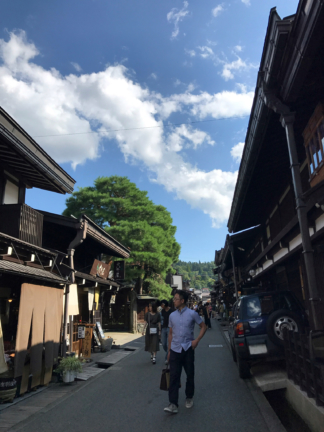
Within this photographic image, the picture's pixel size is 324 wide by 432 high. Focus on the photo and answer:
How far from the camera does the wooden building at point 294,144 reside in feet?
14.8

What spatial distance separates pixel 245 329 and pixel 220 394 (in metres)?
1.47

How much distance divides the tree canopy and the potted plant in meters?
14.4

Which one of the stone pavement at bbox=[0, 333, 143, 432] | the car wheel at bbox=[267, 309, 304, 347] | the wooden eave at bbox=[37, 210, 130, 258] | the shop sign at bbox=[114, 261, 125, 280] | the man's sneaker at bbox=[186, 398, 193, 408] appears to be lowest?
the stone pavement at bbox=[0, 333, 143, 432]

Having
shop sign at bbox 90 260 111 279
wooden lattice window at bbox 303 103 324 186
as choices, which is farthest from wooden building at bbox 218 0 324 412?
shop sign at bbox 90 260 111 279

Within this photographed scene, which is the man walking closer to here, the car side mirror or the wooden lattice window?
the car side mirror

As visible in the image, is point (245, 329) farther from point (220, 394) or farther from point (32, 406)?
point (32, 406)

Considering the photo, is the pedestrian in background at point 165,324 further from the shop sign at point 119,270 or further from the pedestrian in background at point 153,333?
the shop sign at point 119,270

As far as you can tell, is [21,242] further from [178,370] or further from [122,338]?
[122,338]

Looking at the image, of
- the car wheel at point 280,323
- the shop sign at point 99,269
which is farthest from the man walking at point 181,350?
the shop sign at point 99,269

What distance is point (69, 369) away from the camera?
25.7ft

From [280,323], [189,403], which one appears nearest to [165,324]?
[280,323]

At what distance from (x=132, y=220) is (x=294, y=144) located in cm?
1899

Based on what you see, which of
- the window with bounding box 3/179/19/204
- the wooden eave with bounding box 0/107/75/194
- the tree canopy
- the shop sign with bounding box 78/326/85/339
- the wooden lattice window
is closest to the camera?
the wooden lattice window

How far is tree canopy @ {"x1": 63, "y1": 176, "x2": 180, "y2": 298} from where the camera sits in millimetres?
22641
